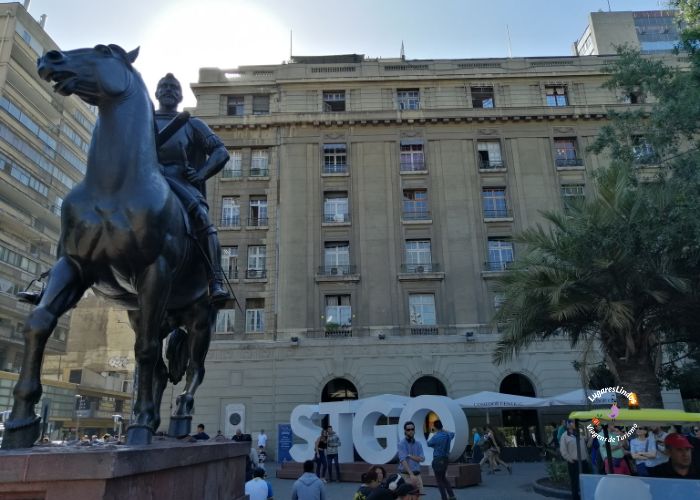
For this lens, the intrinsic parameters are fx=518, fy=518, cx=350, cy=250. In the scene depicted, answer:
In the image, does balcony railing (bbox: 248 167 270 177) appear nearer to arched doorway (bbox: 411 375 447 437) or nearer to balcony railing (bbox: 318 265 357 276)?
balcony railing (bbox: 318 265 357 276)

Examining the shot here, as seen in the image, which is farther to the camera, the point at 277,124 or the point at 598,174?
the point at 277,124

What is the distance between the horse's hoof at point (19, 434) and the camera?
9.91 feet

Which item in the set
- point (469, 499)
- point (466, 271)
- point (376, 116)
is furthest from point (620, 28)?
point (469, 499)

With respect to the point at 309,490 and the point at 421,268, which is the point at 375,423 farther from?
the point at 421,268

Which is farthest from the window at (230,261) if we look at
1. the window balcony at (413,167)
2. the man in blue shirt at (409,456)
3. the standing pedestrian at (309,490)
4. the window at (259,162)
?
the standing pedestrian at (309,490)

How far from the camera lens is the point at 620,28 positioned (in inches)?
1671

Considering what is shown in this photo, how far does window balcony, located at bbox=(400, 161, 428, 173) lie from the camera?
30719mm

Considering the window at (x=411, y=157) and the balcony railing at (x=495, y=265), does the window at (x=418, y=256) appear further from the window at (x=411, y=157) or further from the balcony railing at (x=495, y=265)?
the window at (x=411, y=157)

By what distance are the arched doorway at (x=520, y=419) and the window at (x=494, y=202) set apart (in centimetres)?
902

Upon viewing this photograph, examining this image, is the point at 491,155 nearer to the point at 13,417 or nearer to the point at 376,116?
the point at 376,116

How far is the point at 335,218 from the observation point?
98.5 feet

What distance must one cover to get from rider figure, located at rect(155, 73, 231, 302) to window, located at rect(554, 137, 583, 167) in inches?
1153

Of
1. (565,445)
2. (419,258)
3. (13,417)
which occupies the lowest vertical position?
(565,445)

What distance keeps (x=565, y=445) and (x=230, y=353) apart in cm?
1933
